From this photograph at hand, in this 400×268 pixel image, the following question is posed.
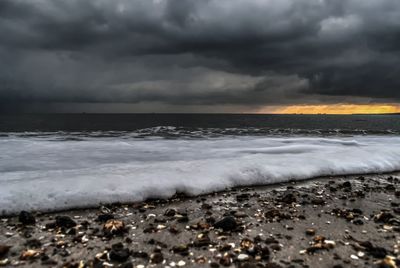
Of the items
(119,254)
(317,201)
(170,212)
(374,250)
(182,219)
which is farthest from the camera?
(317,201)

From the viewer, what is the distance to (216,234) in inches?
178

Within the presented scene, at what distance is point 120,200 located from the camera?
623cm

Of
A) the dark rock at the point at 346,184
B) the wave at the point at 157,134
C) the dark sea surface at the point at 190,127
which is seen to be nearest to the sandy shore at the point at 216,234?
the dark rock at the point at 346,184

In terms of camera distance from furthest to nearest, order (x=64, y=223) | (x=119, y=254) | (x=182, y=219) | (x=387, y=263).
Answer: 1. (x=182, y=219)
2. (x=64, y=223)
3. (x=119, y=254)
4. (x=387, y=263)

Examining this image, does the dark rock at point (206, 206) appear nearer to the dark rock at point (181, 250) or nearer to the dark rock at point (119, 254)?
the dark rock at point (181, 250)

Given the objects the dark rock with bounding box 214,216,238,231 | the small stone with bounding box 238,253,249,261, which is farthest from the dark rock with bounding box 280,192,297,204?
the small stone with bounding box 238,253,249,261

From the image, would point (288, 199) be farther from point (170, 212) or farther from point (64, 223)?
point (64, 223)

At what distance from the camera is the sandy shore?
12.4 feet

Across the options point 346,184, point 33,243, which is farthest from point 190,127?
point 33,243

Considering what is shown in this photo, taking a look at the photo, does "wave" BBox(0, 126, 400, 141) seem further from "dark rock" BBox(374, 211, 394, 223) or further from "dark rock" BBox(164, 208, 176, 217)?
"dark rock" BBox(374, 211, 394, 223)

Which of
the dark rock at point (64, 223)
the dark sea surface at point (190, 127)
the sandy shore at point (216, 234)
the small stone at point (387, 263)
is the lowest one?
the dark sea surface at point (190, 127)

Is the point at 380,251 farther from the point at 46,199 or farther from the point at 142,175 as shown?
the point at 46,199

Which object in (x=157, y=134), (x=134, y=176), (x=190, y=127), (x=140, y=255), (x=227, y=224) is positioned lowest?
(x=190, y=127)

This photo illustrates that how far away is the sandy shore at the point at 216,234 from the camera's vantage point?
3787 millimetres
